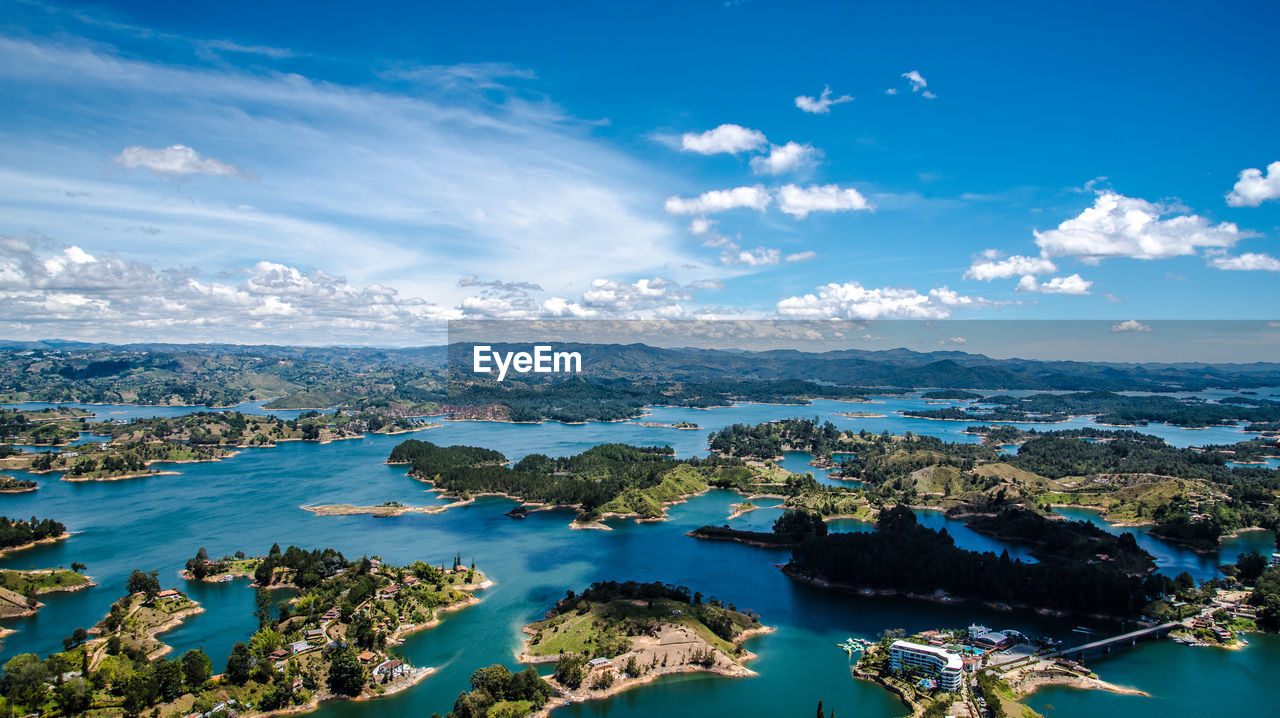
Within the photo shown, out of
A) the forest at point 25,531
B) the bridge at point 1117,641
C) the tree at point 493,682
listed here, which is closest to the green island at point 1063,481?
the bridge at point 1117,641

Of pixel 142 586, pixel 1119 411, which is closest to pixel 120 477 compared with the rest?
pixel 142 586

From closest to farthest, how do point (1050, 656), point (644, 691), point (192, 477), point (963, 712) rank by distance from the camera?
point (963, 712), point (644, 691), point (1050, 656), point (192, 477)

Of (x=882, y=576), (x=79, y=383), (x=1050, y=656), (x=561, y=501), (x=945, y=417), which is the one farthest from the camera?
(x=79, y=383)

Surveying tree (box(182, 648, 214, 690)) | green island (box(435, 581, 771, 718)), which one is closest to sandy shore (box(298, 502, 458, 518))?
green island (box(435, 581, 771, 718))

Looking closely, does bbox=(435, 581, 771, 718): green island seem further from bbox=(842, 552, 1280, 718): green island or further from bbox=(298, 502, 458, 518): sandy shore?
bbox=(298, 502, 458, 518): sandy shore

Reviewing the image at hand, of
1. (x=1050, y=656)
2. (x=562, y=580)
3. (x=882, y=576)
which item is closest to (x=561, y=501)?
(x=562, y=580)

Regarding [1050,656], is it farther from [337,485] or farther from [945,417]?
[945,417]

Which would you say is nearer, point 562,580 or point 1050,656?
point 1050,656

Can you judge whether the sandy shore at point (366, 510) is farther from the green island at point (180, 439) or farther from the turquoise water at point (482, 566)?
the green island at point (180, 439)
